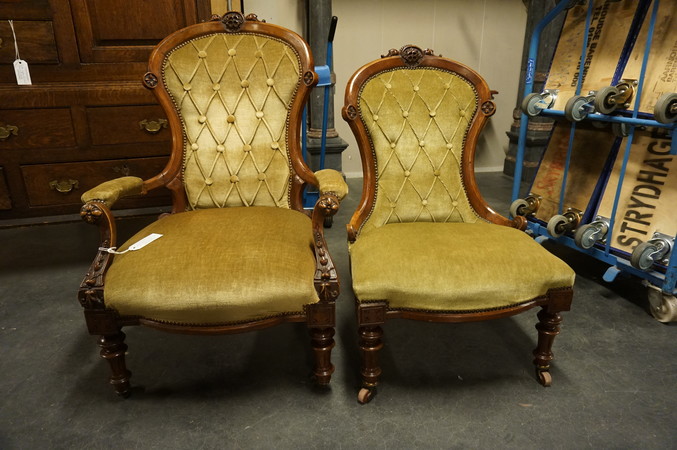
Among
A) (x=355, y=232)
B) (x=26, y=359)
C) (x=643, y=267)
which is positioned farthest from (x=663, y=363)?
(x=26, y=359)

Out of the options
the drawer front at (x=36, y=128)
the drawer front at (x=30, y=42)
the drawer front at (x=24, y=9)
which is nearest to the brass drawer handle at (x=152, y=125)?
the drawer front at (x=36, y=128)

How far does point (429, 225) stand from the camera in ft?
5.03

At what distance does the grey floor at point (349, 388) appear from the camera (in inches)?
49.4

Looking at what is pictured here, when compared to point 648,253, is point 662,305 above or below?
below

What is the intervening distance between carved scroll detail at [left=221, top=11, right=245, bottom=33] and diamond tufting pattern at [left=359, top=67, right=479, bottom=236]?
0.55m

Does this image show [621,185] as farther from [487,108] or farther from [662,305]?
[487,108]

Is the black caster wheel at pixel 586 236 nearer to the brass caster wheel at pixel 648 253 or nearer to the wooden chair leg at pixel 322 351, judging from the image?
the brass caster wheel at pixel 648 253

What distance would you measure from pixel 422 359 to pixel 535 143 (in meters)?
2.74

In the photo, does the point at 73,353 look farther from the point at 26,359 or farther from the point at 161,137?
the point at 161,137

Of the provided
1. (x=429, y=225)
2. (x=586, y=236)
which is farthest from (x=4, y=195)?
(x=586, y=236)

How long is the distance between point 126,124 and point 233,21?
2.25 ft

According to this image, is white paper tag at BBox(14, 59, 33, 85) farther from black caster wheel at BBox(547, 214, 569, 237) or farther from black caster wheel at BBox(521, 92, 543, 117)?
black caster wheel at BBox(547, 214, 569, 237)

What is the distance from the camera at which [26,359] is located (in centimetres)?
161

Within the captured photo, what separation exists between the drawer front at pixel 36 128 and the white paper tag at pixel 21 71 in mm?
111
